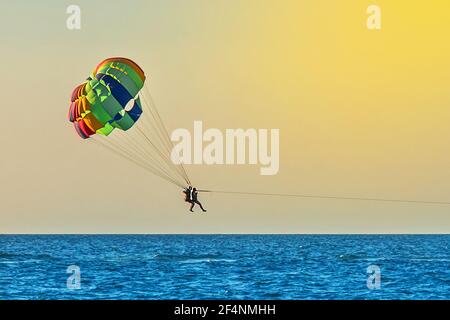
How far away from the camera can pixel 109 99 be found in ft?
121

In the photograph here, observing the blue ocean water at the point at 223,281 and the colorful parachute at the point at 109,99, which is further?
the blue ocean water at the point at 223,281

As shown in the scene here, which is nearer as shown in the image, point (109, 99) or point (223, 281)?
point (109, 99)

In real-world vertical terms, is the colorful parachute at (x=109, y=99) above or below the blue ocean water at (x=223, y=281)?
above

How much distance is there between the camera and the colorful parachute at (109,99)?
121 ft

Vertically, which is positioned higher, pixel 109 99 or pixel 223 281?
pixel 109 99

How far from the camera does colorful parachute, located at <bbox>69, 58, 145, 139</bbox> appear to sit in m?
36.9

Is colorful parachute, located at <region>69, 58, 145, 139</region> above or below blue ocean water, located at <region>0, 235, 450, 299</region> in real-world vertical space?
above

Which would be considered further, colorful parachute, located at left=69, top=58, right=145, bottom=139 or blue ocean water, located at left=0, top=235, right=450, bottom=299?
blue ocean water, located at left=0, top=235, right=450, bottom=299
